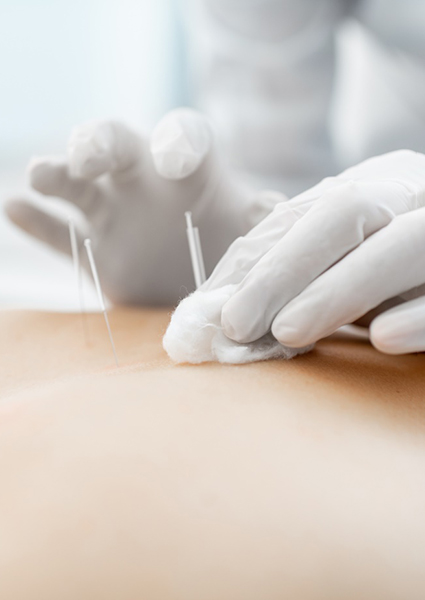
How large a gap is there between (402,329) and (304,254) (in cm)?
14

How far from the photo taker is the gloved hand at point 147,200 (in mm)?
1068

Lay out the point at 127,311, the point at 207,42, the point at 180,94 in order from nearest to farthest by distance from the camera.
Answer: the point at 127,311, the point at 207,42, the point at 180,94

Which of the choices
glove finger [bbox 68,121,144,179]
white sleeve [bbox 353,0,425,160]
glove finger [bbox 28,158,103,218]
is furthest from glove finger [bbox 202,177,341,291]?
white sleeve [bbox 353,0,425,160]

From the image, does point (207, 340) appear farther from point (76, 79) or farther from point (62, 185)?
point (76, 79)

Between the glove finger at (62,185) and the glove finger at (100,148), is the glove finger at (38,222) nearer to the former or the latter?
the glove finger at (62,185)

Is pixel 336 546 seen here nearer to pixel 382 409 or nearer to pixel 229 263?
pixel 382 409

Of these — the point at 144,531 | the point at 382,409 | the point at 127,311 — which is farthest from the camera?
the point at 127,311

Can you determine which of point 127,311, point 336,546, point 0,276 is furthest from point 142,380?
point 0,276

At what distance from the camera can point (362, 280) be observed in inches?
27.0

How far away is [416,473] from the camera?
22.9 inches

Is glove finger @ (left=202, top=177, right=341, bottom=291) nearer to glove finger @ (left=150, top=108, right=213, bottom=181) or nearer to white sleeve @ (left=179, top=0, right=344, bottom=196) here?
glove finger @ (left=150, top=108, right=213, bottom=181)

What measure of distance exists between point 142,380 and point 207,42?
151 cm

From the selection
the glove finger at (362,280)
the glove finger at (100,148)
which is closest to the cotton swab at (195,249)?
the glove finger at (100,148)

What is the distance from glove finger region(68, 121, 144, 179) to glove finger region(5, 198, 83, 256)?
245 mm
